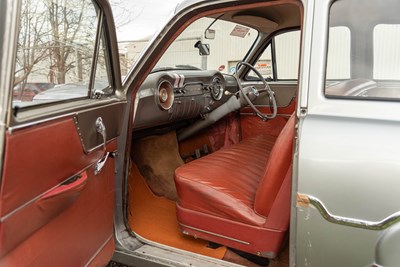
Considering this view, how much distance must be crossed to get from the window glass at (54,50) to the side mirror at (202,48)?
1270mm

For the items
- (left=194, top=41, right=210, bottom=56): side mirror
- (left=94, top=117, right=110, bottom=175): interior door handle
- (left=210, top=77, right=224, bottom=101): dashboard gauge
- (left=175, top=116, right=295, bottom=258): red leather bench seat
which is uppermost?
(left=194, top=41, right=210, bottom=56): side mirror

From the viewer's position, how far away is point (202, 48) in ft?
9.07

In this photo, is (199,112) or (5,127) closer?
(5,127)

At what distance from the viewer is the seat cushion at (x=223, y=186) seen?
5.68 feet

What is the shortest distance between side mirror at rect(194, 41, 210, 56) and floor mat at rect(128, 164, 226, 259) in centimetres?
108

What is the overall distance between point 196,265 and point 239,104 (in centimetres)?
163

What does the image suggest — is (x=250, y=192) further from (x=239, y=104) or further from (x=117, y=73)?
(x=239, y=104)

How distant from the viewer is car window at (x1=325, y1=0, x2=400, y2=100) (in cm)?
128

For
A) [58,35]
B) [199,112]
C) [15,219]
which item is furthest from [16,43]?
[199,112]

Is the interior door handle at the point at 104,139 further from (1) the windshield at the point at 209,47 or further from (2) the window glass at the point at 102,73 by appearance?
(1) the windshield at the point at 209,47

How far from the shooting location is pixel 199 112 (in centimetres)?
299

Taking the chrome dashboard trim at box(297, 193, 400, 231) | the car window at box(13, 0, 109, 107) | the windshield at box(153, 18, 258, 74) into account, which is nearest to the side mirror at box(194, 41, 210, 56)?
the windshield at box(153, 18, 258, 74)

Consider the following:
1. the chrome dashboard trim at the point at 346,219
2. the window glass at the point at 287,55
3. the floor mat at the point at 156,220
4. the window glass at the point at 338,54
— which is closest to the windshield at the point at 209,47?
the window glass at the point at 287,55

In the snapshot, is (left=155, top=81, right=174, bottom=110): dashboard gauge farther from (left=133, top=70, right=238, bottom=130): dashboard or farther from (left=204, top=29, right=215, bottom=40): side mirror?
(left=204, top=29, right=215, bottom=40): side mirror
